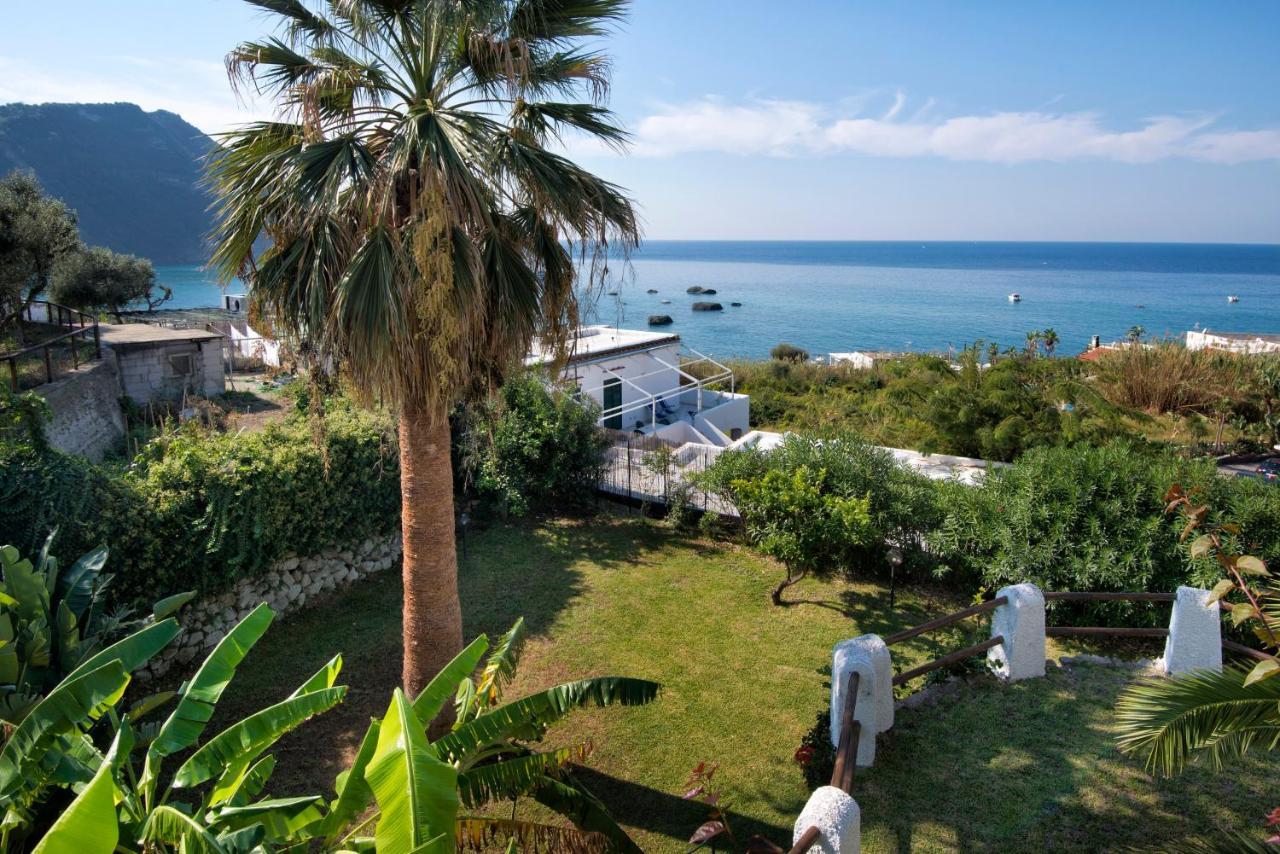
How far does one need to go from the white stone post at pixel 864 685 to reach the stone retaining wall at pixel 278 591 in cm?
753

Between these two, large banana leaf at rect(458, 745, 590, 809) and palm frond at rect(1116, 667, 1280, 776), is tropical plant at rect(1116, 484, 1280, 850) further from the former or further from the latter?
large banana leaf at rect(458, 745, 590, 809)

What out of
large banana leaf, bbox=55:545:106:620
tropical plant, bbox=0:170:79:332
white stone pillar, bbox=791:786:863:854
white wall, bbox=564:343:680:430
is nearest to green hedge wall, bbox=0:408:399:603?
large banana leaf, bbox=55:545:106:620

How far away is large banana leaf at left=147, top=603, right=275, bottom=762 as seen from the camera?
4.49 meters

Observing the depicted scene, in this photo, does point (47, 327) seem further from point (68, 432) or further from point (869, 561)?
point (869, 561)

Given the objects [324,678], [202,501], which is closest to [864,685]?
[324,678]

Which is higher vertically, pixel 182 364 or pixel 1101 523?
pixel 182 364

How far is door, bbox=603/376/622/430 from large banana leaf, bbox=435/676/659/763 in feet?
49.7

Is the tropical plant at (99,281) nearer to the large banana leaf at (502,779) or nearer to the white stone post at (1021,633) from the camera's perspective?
the large banana leaf at (502,779)

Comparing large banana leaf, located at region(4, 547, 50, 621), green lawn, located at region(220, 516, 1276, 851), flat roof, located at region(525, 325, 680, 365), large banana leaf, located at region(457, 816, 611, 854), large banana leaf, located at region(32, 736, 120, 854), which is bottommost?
green lawn, located at region(220, 516, 1276, 851)

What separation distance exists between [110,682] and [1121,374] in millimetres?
26321

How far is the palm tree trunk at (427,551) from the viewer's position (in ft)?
21.8

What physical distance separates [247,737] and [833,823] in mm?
3513

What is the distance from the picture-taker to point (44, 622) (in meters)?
A: 6.15

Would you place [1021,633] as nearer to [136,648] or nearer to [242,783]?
[242,783]
